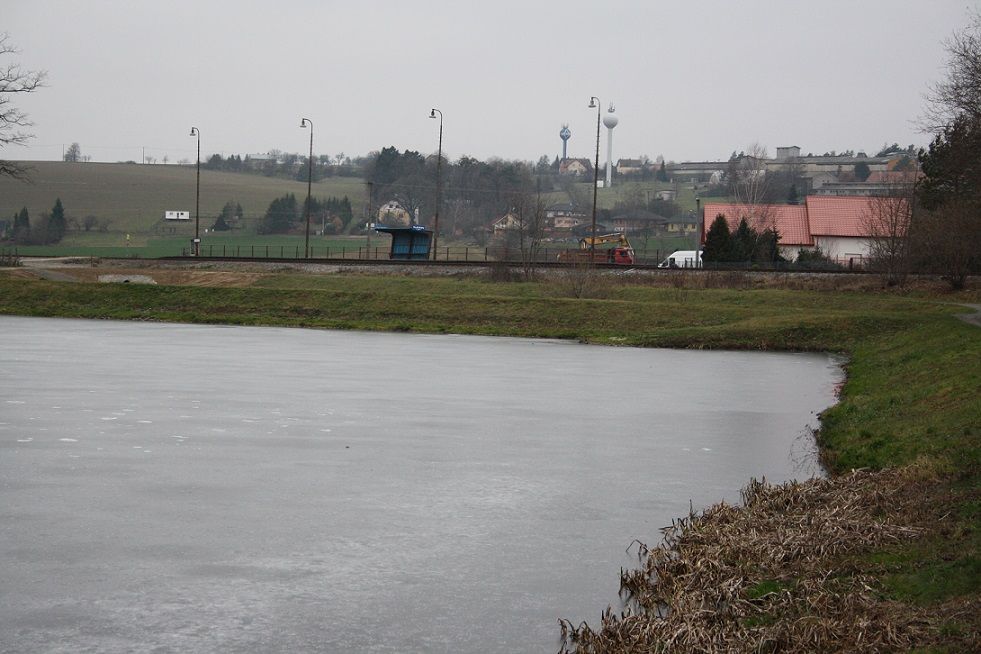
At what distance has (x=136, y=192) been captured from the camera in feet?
493

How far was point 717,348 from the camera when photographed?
35.8 metres

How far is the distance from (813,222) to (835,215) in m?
2.19

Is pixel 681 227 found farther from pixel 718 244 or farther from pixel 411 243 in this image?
pixel 411 243

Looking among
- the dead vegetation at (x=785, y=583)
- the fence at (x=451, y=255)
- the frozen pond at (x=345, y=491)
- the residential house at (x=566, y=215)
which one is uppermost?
the residential house at (x=566, y=215)

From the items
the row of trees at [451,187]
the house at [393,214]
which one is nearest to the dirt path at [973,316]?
the row of trees at [451,187]

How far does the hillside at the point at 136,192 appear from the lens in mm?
135875

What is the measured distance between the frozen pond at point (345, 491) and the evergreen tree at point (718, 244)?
1588 inches

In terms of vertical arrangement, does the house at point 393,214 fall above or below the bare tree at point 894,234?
above

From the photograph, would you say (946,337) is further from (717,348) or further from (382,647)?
(382,647)

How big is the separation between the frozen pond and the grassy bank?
127 centimetres

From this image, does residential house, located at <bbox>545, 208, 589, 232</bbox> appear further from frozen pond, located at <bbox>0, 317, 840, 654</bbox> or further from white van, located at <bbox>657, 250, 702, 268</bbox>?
frozen pond, located at <bbox>0, 317, 840, 654</bbox>

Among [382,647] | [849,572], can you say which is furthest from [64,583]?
[849,572]

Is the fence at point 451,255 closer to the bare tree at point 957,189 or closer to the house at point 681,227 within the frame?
the bare tree at point 957,189

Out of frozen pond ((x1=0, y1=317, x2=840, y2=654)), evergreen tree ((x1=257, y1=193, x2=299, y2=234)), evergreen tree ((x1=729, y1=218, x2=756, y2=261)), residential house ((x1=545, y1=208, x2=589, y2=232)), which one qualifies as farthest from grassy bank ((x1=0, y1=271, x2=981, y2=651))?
residential house ((x1=545, y1=208, x2=589, y2=232))
